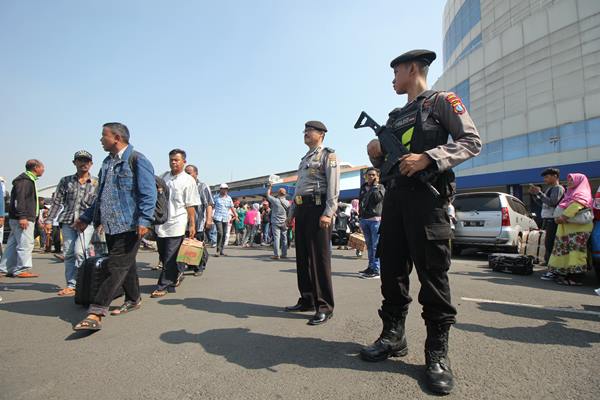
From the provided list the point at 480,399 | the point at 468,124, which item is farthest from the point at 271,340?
the point at 468,124

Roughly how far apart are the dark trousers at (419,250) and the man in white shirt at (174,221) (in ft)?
10.9

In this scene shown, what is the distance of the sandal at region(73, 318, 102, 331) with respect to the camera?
2.83 m

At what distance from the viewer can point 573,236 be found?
5047 millimetres

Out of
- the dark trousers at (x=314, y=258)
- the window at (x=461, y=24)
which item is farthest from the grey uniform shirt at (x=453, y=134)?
the window at (x=461, y=24)

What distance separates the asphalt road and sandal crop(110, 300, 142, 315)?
0.43ft

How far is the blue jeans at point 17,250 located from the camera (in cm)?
592

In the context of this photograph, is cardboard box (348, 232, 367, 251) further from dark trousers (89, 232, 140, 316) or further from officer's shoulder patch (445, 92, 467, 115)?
officer's shoulder patch (445, 92, 467, 115)

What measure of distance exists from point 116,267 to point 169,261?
52.7 inches

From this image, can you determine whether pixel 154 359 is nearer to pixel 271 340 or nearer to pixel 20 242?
pixel 271 340

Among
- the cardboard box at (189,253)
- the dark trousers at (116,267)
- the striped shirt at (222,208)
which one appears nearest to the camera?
the dark trousers at (116,267)

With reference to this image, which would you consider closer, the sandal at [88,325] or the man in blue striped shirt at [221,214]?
the sandal at [88,325]

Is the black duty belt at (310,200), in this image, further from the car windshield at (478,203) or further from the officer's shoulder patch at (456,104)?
the car windshield at (478,203)

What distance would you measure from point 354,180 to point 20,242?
2956cm

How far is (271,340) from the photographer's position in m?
2.70
